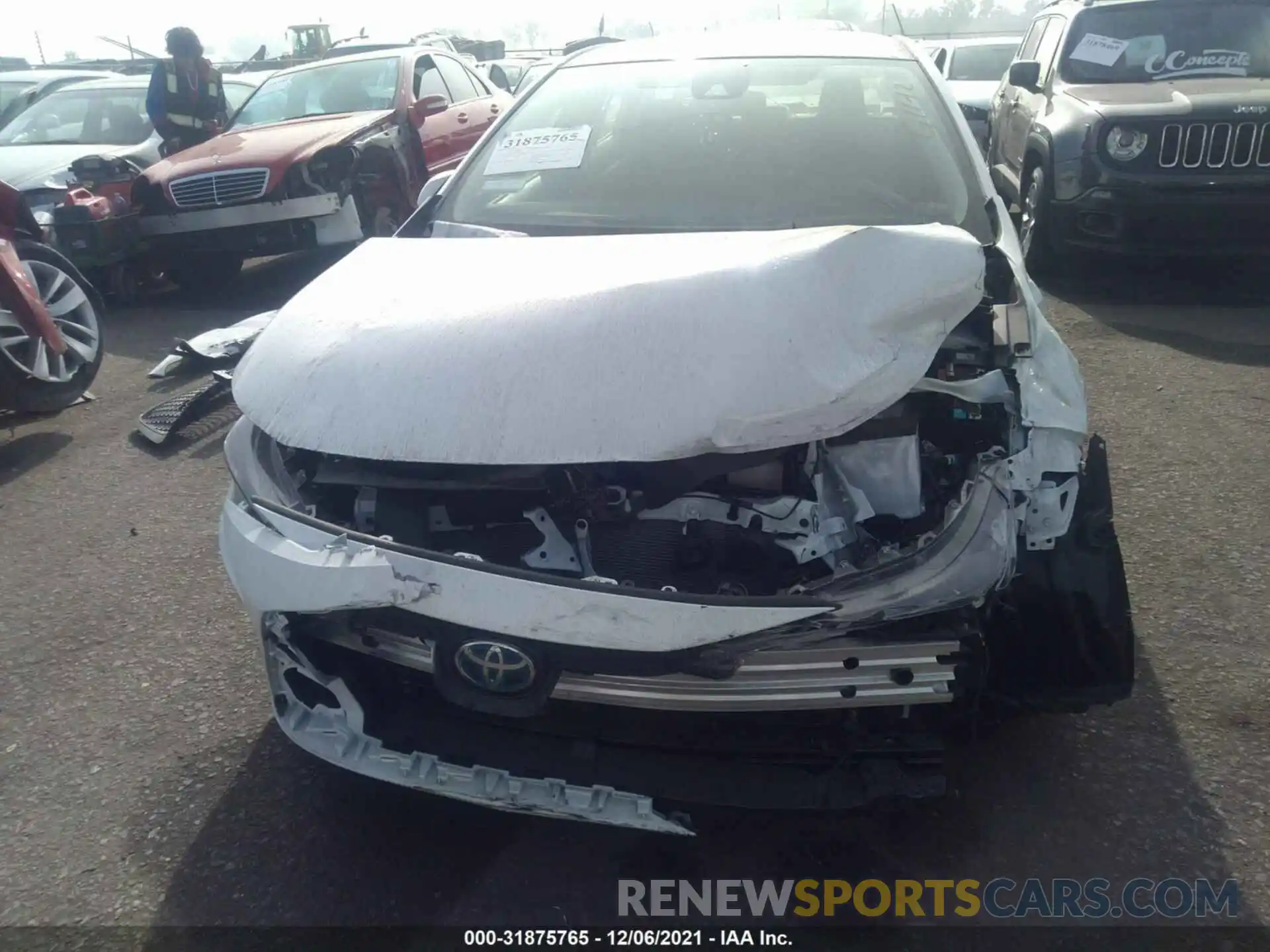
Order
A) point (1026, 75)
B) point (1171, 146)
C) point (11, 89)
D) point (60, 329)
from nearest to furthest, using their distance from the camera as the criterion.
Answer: point (60, 329)
point (1171, 146)
point (1026, 75)
point (11, 89)

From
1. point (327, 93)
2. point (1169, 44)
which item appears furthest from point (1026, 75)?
point (327, 93)

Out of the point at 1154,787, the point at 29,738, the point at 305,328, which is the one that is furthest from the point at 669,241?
the point at 29,738

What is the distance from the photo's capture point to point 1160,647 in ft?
9.65

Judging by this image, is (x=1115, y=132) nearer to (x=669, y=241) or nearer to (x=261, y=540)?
(x=669, y=241)

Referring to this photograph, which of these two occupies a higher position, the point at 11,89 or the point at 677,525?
the point at 11,89

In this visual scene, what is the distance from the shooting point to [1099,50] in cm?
689

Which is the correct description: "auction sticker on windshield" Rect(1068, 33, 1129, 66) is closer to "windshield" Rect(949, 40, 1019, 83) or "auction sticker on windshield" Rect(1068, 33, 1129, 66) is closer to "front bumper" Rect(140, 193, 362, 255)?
"windshield" Rect(949, 40, 1019, 83)

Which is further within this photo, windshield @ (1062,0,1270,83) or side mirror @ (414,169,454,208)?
windshield @ (1062,0,1270,83)

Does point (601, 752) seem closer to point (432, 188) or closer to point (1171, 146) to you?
point (432, 188)

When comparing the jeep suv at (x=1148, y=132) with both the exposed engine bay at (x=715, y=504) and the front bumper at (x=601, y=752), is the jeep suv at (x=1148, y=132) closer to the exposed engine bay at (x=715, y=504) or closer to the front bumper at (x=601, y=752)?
the exposed engine bay at (x=715, y=504)

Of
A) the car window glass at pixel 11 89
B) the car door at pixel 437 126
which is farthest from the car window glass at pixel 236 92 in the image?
the car window glass at pixel 11 89

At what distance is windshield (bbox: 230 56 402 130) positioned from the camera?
311 inches

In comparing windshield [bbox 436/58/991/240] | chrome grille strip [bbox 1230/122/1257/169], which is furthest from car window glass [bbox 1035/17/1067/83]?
windshield [bbox 436/58/991/240]

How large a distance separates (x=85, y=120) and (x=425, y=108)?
3.44 m
